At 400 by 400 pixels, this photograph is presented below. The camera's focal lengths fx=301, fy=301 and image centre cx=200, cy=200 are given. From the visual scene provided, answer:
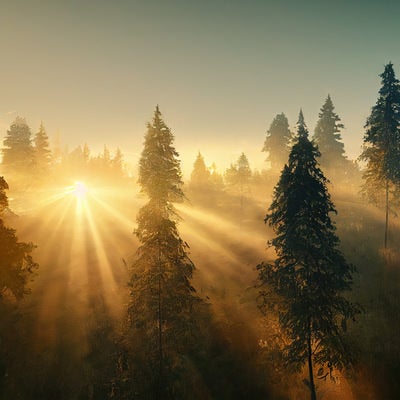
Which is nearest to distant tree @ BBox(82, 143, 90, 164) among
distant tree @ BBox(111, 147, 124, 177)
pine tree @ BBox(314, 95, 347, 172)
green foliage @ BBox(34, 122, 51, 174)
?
distant tree @ BBox(111, 147, 124, 177)

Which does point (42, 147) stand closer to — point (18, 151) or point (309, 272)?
point (18, 151)

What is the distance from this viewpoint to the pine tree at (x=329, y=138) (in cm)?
5378

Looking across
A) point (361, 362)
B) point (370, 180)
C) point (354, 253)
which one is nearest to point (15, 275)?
point (361, 362)

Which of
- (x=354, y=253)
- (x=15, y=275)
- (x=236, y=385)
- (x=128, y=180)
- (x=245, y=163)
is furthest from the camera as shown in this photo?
(x=128, y=180)

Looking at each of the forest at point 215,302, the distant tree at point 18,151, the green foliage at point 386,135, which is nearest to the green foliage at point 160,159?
the forest at point 215,302

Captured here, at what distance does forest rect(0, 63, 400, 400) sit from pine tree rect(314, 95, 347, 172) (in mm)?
17614

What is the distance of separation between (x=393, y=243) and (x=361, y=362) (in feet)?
55.9

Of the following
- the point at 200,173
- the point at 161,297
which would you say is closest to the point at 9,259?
the point at 161,297

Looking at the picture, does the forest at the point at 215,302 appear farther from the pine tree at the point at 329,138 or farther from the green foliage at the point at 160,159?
the pine tree at the point at 329,138

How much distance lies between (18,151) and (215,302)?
4036 cm

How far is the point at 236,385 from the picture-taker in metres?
17.9

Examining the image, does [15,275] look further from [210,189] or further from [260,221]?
[210,189]

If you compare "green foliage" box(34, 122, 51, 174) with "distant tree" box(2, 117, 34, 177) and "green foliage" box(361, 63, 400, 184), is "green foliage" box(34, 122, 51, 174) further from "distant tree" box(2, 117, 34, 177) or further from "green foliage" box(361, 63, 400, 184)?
"green foliage" box(361, 63, 400, 184)

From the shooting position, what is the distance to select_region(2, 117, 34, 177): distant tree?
4622cm
